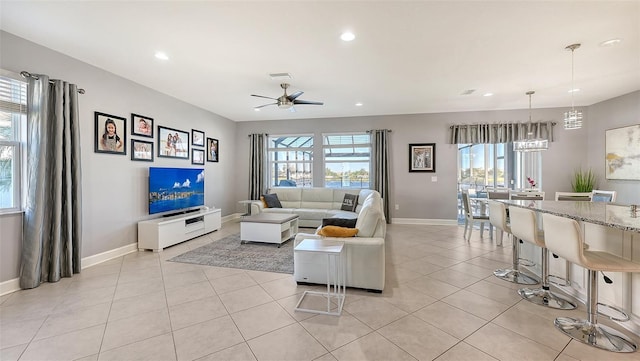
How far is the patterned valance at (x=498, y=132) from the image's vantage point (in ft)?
19.4

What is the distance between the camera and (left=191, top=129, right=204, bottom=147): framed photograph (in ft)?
18.8

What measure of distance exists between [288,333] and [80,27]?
3.61 meters

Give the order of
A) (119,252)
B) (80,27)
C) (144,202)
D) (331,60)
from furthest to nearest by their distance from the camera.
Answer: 1. (144,202)
2. (119,252)
3. (331,60)
4. (80,27)

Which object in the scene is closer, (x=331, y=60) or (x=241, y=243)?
(x=331, y=60)

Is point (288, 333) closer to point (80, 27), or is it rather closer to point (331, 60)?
point (331, 60)

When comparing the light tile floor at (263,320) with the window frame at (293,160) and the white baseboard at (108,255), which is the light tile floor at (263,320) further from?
the window frame at (293,160)

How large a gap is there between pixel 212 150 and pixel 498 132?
265 inches

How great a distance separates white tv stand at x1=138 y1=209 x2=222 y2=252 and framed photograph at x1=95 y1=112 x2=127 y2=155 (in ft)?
4.07

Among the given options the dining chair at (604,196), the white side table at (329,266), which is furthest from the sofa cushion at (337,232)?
the dining chair at (604,196)

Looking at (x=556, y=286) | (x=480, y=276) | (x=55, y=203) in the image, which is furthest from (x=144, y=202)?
(x=556, y=286)

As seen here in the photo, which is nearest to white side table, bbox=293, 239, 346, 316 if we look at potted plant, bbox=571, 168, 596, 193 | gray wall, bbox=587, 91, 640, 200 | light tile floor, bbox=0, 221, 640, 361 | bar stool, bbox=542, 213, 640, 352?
light tile floor, bbox=0, 221, 640, 361

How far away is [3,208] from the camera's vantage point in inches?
111

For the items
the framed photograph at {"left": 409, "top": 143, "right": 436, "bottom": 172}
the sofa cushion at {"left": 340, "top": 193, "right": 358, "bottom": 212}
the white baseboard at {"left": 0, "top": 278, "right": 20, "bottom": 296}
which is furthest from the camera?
the framed photograph at {"left": 409, "top": 143, "right": 436, "bottom": 172}

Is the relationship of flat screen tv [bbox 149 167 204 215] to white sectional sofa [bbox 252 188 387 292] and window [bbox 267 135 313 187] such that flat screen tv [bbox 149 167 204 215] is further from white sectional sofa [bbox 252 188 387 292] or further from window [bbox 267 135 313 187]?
white sectional sofa [bbox 252 188 387 292]
